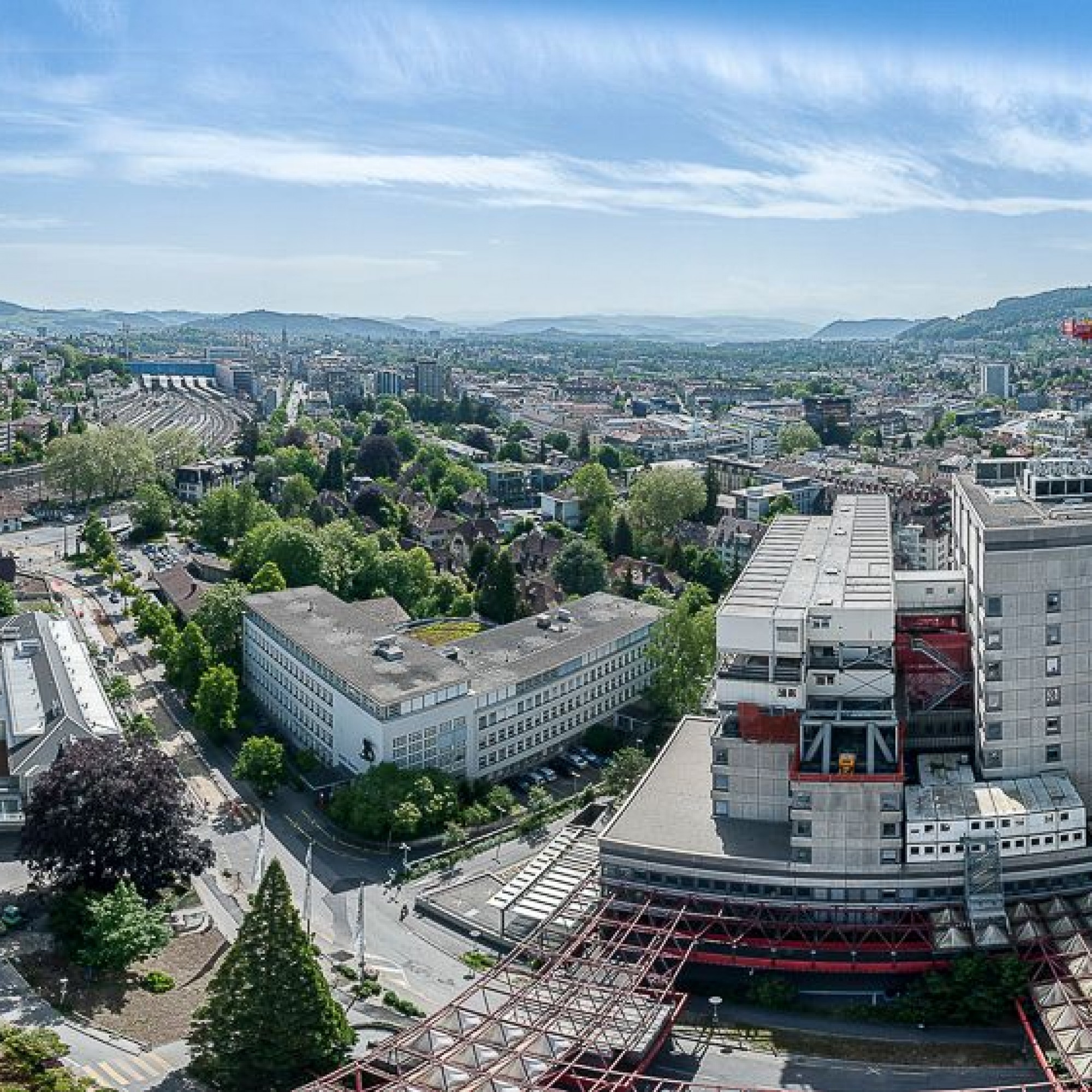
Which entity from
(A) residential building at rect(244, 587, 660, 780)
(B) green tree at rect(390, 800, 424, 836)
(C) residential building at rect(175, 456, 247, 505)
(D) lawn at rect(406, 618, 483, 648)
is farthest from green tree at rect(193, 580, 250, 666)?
(C) residential building at rect(175, 456, 247, 505)

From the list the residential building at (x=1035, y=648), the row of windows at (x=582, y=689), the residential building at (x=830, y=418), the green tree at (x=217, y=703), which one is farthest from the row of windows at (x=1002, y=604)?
the residential building at (x=830, y=418)

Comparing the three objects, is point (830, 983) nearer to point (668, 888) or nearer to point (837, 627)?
point (668, 888)

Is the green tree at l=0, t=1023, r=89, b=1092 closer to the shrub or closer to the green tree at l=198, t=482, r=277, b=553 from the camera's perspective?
the shrub

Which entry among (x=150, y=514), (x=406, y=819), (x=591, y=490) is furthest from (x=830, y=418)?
(x=406, y=819)

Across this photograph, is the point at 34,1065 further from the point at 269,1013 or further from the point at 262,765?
the point at 262,765

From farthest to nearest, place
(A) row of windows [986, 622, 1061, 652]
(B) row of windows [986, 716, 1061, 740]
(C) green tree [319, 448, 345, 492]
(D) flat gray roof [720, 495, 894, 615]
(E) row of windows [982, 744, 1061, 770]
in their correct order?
1. (C) green tree [319, 448, 345, 492]
2. (D) flat gray roof [720, 495, 894, 615]
3. (E) row of windows [982, 744, 1061, 770]
4. (B) row of windows [986, 716, 1061, 740]
5. (A) row of windows [986, 622, 1061, 652]
